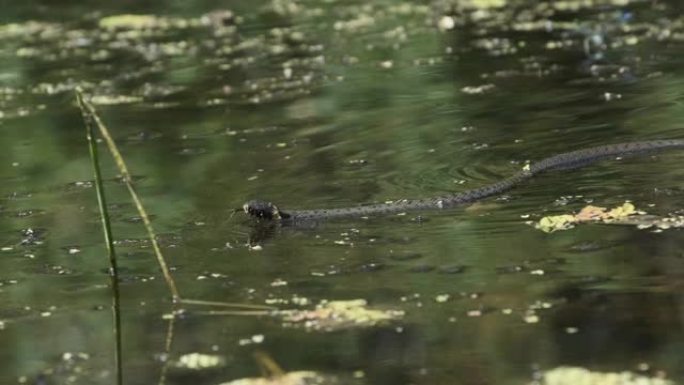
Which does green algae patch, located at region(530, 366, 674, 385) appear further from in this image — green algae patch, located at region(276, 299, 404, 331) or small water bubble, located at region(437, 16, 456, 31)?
small water bubble, located at region(437, 16, 456, 31)

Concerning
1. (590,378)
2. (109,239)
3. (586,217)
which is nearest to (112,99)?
(586,217)

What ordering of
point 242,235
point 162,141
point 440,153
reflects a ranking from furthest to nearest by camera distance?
1. point 162,141
2. point 440,153
3. point 242,235

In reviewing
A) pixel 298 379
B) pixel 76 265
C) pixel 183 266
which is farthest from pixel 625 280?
pixel 76 265

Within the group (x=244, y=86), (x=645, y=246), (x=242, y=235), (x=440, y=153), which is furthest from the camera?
(x=244, y=86)

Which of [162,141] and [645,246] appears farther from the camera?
[162,141]

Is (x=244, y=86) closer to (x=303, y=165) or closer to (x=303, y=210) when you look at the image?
(x=303, y=165)

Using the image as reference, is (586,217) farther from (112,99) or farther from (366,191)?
(112,99)

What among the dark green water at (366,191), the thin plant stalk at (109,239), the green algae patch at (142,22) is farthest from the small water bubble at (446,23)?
the thin plant stalk at (109,239)
